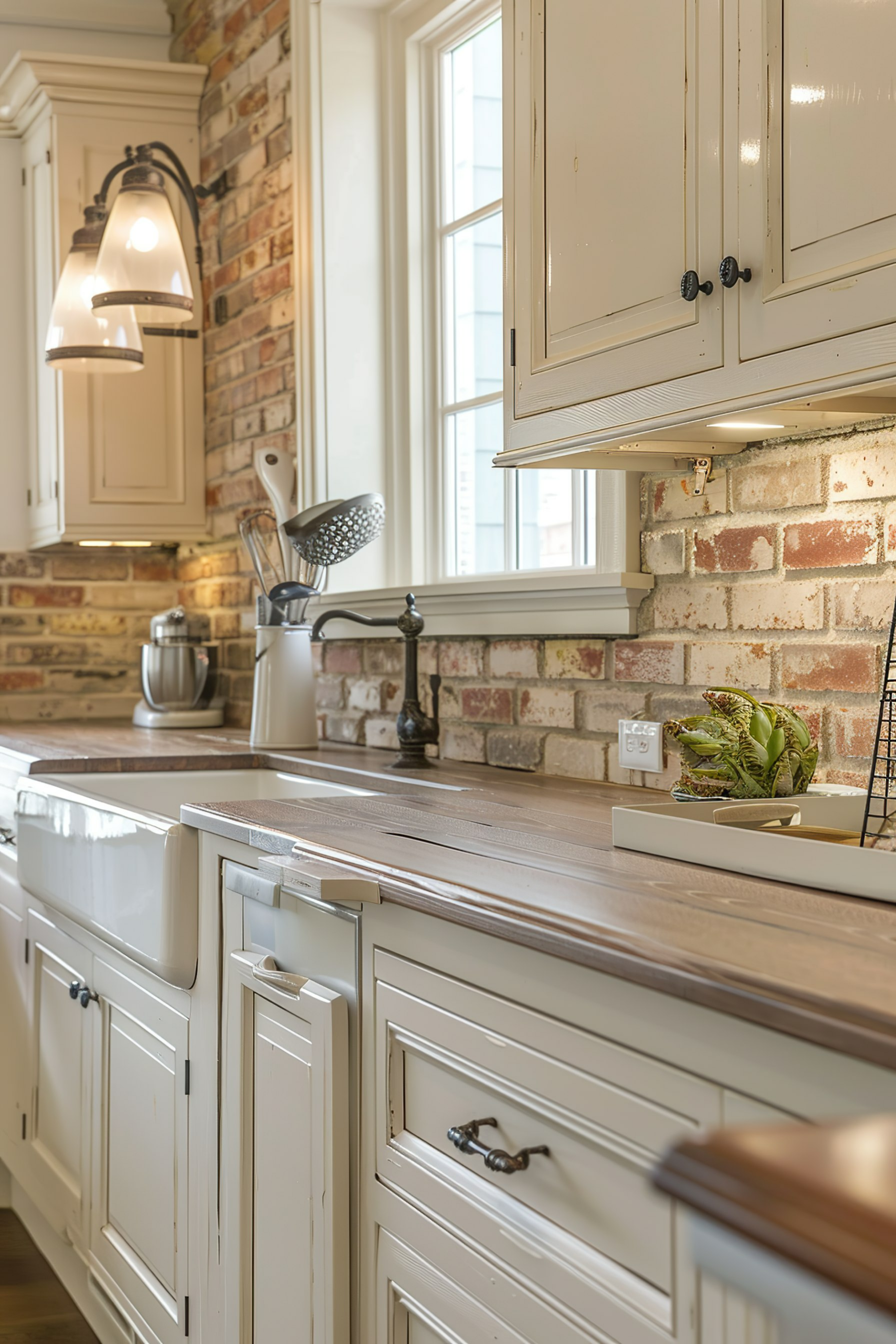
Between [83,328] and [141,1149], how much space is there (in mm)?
1856

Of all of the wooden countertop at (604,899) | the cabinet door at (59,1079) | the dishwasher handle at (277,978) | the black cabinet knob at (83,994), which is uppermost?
the wooden countertop at (604,899)

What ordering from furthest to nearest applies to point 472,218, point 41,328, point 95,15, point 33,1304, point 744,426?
point 95,15, point 41,328, point 472,218, point 33,1304, point 744,426

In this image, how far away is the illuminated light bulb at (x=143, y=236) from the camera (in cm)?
274

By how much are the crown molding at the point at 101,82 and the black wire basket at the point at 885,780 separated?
300cm

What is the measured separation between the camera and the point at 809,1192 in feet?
1.44

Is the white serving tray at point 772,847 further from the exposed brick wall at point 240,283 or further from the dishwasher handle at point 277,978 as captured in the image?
the exposed brick wall at point 240,283

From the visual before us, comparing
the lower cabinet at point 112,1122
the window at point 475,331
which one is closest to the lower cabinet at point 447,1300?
the lower cabinet at point 112,1122

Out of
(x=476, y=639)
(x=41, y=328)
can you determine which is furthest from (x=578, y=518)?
(x=41, y=328)

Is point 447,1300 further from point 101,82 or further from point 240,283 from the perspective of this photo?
point 101,82

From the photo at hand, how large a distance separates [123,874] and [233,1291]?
0.60 meters

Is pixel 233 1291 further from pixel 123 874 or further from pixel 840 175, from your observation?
pixel 840 175

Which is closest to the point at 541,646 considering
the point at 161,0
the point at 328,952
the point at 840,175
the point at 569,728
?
the point at 569,728

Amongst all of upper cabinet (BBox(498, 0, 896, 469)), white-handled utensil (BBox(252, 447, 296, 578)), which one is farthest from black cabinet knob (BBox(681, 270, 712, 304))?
white-handled utensil (BBox(252, 447, 296, 578))

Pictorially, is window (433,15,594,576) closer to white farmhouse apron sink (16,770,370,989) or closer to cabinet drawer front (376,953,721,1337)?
white farmhouse apron sink (16,770,370,989)
